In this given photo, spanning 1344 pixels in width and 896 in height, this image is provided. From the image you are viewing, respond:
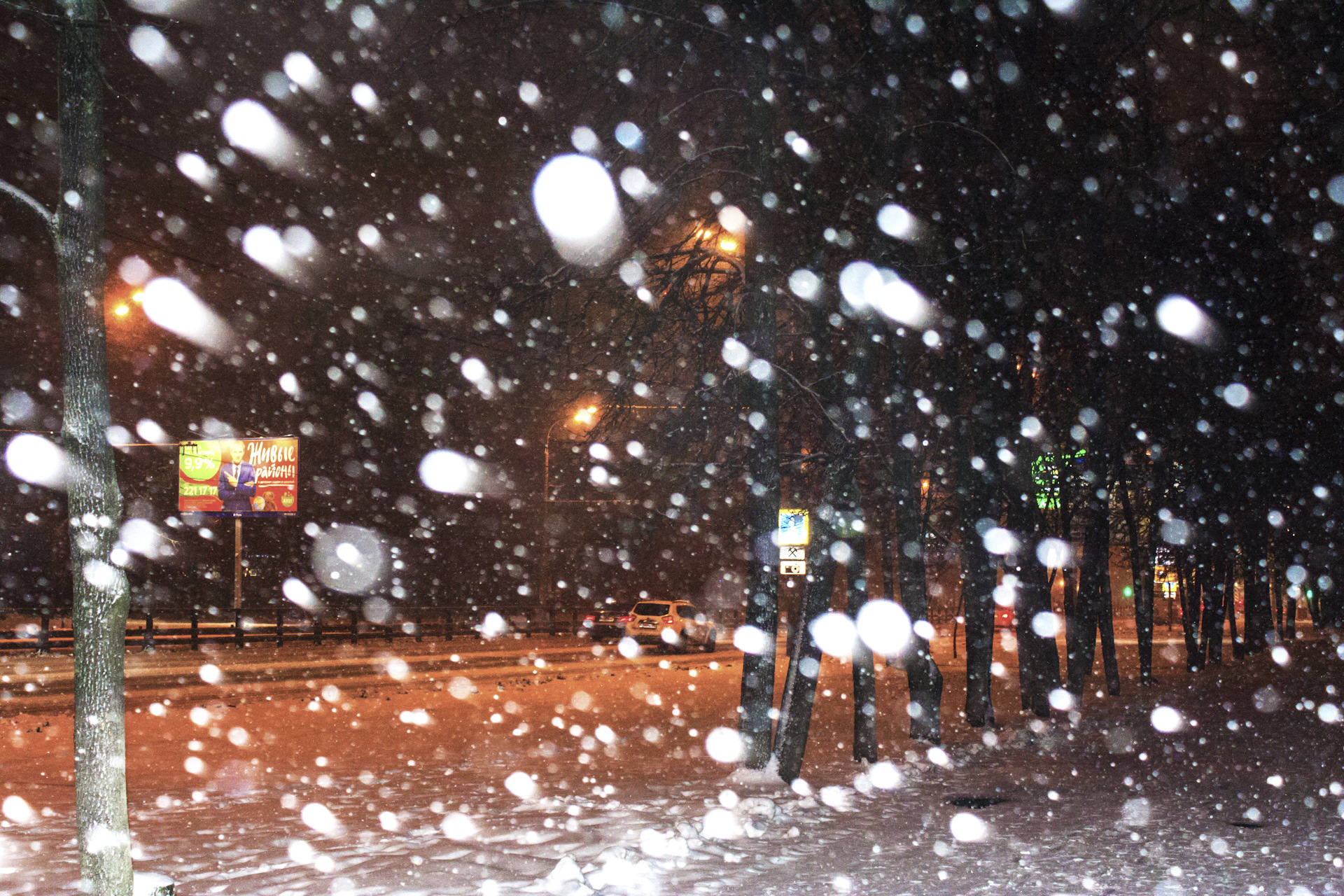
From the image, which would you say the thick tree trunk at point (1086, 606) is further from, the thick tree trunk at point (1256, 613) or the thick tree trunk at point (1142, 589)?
the thick tree trunk at point (1256, 613)

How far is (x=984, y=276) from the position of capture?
14.2 m

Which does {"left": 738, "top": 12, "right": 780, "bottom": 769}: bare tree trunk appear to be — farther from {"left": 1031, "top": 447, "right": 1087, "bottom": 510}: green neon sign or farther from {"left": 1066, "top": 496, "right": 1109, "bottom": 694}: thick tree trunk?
{"left": 1066, "top": 496, "right": 1109, "bottom": 694}: thick tree trunk

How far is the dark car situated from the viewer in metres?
41.3

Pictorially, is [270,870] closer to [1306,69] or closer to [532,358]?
[532,358]

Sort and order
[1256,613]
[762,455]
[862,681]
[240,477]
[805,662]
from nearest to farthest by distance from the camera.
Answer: [762,455], [805,662], [862,681], [1256,613], [240,477]

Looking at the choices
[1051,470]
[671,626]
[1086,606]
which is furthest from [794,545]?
[671,626]

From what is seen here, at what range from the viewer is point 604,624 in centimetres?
4125

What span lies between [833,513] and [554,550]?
4801 cm

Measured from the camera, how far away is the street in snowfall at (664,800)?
741 centimetres


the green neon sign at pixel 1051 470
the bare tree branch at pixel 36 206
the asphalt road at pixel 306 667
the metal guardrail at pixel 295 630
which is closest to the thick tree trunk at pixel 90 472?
the bare tree branch at pixel 36 206

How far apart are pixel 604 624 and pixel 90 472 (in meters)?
36.3

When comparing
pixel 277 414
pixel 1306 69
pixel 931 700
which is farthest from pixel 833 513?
pixel 277 414

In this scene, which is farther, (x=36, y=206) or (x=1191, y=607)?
(x=1191, y=607)

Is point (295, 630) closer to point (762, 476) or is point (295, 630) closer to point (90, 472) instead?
point (762, 476)
